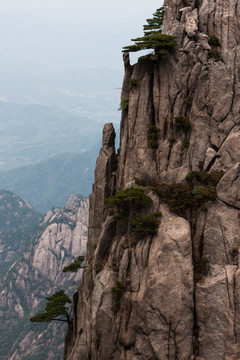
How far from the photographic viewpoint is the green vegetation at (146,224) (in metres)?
35.2

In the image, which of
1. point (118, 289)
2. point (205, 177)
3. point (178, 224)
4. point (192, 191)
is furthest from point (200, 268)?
point (205, 177)

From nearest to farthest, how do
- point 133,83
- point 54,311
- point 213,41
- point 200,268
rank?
1. point 200,268
2. point 213,41
3. point 133,83
4. point 54,311

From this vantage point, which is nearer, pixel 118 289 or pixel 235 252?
pixel 235 252

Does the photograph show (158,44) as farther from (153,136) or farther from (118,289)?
(118,289)

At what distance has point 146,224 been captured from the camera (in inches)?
1407

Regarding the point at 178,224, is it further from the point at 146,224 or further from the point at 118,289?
the point at 118,289

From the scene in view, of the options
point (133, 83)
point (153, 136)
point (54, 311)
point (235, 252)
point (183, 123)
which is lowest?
point (54, 311)

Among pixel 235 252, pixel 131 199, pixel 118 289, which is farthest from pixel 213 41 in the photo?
pixel 118 289

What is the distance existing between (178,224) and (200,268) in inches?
162

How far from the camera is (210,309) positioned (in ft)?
105

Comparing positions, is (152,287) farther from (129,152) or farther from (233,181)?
(129,152)

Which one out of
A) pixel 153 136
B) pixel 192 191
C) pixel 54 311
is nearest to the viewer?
pixel 192 191

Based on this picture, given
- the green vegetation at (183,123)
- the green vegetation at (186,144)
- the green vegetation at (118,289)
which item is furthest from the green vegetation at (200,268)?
the green vegetation at (183,123)

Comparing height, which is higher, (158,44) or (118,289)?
(158,44)
